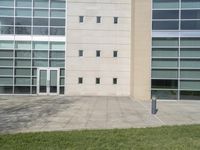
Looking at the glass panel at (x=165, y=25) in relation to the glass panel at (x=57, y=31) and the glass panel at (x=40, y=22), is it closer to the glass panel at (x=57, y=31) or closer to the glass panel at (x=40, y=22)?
the glass panel at (x=57, y=31)

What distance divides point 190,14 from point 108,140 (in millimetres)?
18866

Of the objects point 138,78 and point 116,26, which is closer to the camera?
point 138,78

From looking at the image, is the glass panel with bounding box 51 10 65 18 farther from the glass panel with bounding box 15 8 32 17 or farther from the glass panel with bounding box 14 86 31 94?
the glass panel with bounding box 14 86 31 94

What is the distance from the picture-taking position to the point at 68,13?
30.4 meters

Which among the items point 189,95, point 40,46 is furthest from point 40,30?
point 189,95

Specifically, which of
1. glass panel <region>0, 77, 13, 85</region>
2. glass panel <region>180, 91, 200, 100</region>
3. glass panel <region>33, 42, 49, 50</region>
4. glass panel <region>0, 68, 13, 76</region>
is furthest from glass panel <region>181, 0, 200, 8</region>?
glass panel <region>0, 77, 13, 85</region>

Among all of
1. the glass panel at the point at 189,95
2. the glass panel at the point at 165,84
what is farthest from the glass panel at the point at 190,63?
the glass panel at the point at 189,95

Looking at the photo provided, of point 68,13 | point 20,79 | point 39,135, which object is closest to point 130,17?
point 68,13

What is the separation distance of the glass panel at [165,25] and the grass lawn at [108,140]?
1572 centimetres

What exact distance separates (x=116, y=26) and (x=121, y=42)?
1452 millimetres

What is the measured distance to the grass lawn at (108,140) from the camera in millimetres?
9406

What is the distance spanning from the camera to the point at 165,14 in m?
27.2

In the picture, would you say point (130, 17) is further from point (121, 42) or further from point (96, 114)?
point (96, 114)

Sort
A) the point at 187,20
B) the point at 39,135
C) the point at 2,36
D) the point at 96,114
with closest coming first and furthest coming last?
the point at 39,135 → the point at 96,114 → the point at 187,20 → the point at 2,36
